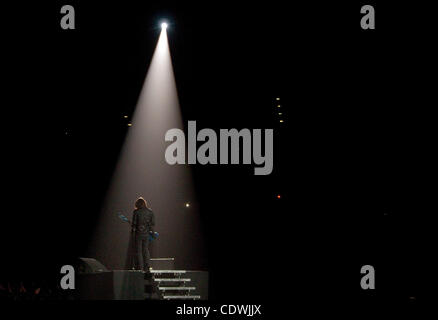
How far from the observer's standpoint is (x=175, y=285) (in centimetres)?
985

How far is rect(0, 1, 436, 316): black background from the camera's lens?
10.7 metres

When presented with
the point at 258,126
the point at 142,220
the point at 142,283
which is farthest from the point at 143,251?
the point at 258,126

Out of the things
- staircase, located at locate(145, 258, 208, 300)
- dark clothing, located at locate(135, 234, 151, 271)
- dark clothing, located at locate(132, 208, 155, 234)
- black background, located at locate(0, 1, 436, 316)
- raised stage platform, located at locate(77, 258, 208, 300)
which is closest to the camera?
raised stage platform, located at locate(77, 258, 208, 300)

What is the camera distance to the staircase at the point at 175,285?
9555 mm

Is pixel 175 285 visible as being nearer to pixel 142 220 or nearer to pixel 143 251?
pixel 143 251

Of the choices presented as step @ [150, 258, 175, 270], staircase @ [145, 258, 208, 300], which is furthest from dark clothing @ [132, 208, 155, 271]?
staircase @ [145, 258, 208, 300]

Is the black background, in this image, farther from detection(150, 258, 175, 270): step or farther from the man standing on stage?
the man standing on stage

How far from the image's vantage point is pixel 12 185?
12188 mm

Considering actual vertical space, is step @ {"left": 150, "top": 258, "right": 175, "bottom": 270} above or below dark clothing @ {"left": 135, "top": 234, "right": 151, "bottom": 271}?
below

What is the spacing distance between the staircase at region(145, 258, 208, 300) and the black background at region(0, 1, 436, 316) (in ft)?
2.78

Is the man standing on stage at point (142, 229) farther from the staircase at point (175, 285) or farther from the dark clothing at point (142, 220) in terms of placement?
the staircase at point (175, 285)

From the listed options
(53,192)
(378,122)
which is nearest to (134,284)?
(53,192)

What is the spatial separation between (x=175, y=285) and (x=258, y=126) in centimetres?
409

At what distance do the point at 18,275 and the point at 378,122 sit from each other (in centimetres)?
693
